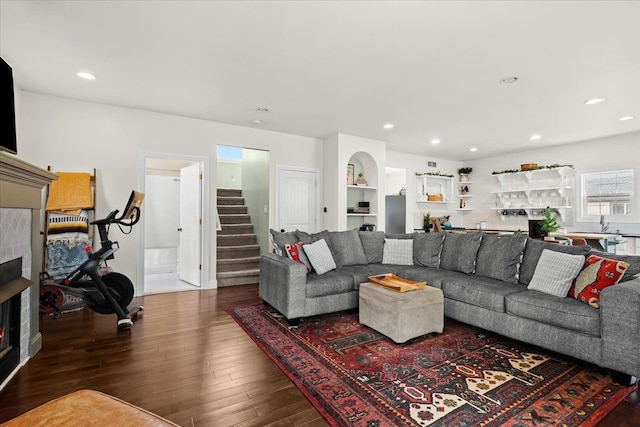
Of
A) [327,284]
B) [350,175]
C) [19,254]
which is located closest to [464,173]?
[350,175]

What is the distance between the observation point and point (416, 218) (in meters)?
7.55

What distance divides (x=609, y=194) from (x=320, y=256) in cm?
592

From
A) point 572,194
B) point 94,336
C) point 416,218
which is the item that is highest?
point 572,194

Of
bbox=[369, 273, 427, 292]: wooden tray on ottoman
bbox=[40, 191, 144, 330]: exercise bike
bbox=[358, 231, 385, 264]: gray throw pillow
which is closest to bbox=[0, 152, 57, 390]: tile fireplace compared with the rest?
bbox=[40, 191, 144, 330]: exercise bike

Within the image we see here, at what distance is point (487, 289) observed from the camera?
3018mm

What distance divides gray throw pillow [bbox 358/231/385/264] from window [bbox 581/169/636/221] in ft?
15.5

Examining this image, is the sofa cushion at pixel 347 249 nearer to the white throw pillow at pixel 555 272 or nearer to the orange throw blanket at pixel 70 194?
the white throw pillow at pixel 555 272

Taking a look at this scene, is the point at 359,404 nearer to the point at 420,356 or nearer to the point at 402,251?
the point at 420,356

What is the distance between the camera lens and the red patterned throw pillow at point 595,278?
2443mm

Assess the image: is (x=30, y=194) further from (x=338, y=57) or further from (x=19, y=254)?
(x=338, y=57)

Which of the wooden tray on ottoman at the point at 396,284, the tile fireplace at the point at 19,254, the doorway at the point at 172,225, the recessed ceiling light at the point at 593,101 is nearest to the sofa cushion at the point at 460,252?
the wooden tray on ottoman at the point at 396,284

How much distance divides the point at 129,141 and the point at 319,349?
3.94m

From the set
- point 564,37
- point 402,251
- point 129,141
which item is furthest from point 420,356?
point 129,141

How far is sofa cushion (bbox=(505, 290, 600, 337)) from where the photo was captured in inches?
91.5
